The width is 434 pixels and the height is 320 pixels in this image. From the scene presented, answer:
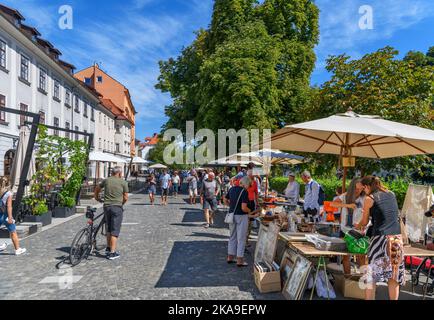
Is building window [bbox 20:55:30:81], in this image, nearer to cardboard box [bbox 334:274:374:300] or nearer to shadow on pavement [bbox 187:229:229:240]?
shadow on pavement [bbox 187:229:229:240]

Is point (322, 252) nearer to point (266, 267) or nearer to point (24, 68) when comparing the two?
point (266, 267)

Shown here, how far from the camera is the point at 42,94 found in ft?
83.6

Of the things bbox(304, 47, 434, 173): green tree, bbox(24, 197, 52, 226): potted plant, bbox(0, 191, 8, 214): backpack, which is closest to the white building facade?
bbox(24, 197, 52, 226): potted plant

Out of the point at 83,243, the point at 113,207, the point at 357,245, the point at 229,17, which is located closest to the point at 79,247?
the point at 83,243

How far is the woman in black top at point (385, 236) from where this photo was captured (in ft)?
15.2

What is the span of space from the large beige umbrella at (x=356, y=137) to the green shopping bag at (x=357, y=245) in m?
1.51

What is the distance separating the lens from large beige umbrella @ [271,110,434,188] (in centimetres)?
522

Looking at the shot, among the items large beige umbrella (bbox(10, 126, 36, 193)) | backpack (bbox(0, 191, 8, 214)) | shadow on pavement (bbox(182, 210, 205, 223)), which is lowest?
shadow on pavement (bbox(182, 210, 205, 223))

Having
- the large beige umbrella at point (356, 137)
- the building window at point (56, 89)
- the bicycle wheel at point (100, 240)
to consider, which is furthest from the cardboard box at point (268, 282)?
the building window at point (56, 89)

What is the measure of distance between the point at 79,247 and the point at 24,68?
63.9ft

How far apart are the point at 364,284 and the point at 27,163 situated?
8513 millimetres

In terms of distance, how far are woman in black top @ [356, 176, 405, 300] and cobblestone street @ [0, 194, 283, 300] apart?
5.17 feet

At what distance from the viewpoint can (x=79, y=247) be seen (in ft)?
23.7
